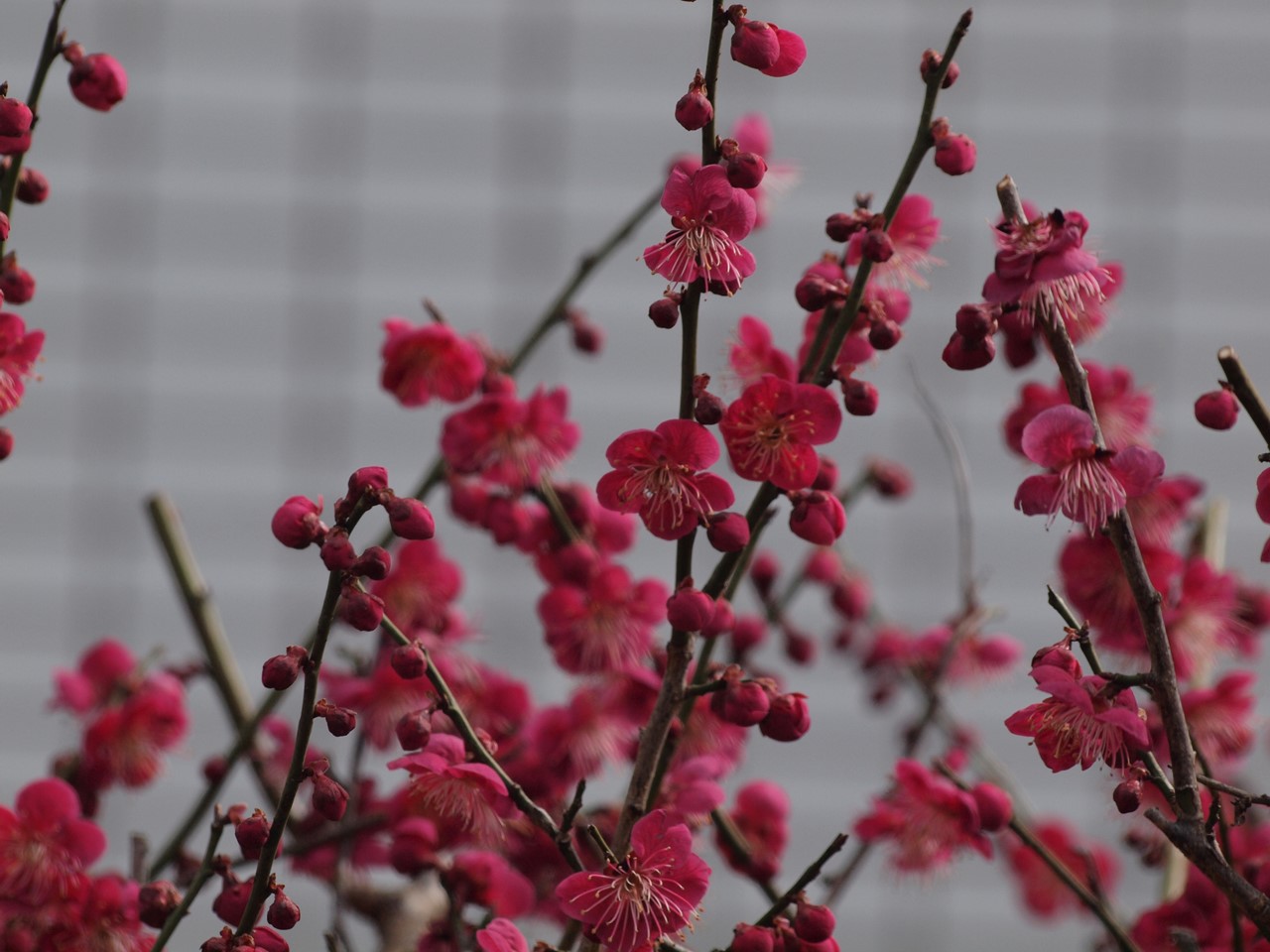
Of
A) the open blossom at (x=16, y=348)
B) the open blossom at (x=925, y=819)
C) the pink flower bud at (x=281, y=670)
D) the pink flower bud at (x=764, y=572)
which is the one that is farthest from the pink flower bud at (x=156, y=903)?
the pink flower bud at (x=764, y=572)

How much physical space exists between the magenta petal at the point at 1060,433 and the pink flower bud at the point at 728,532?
0.18m

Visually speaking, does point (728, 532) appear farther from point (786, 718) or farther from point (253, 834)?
point (253, 834)

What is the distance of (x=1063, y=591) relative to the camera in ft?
4.22

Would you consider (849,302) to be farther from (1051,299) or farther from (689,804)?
(689,804)

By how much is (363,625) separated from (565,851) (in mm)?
180

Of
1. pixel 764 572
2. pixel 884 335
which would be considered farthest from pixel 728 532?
pixel 764 572

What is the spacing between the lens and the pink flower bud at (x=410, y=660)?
981mm

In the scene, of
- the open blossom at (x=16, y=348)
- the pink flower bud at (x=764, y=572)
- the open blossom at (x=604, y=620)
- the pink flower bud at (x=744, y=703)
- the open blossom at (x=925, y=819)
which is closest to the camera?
the pink flower bud at (x=744, y=703)

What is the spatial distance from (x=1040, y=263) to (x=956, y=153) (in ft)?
0.41

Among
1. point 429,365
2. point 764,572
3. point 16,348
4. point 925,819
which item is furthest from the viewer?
point 764,572

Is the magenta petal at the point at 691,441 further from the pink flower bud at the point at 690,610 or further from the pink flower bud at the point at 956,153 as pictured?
→ the pink flower bud at the point at 956,153

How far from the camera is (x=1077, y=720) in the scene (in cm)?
99

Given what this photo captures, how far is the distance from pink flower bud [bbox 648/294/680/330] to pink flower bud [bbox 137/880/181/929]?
19.5 inches

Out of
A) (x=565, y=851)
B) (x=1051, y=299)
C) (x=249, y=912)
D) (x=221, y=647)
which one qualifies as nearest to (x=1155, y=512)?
(x=1051, y=299)
